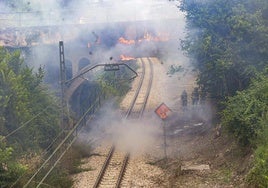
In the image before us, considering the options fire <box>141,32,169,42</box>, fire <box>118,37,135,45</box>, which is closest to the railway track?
fire <box>118,37,135,45</box>

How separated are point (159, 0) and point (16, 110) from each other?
2353 centimetres

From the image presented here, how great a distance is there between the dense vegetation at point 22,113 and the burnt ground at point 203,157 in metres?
6.08

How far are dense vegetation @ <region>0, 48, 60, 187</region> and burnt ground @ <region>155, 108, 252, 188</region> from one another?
19.9ft

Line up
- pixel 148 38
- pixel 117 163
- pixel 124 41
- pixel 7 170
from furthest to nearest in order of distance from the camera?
1. pixel 124 41
2. pixel 148 38
3. pixel 117 163
4. pixel 7 170

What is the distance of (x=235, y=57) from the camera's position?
19.9 m

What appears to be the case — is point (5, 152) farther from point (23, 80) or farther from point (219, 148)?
point (219, 148)

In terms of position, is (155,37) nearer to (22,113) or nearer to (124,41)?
(124,41)

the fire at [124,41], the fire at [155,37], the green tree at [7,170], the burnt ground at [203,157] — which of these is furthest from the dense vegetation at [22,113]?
the fire at [155,37]

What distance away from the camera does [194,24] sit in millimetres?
23281

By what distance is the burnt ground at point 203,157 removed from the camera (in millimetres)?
15466

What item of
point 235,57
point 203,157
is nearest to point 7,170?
point 203,157

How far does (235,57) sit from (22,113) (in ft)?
33.8

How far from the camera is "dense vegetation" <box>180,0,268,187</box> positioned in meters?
15.8

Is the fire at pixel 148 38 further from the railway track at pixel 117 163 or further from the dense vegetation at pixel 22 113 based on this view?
the dense vegetation at pixel 22 113
